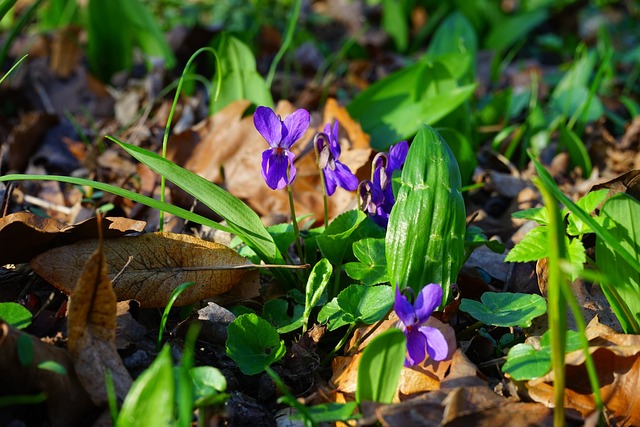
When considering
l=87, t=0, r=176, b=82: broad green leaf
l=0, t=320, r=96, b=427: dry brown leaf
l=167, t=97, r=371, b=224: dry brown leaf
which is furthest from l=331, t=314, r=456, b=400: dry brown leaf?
l=87, t=0, r=176, b=82: broad green leaf

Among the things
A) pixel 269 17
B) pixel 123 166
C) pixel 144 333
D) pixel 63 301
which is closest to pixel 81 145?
pixel 123 166

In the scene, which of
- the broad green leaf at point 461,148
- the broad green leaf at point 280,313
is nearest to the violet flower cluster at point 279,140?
the broad green leaf at point 280,313

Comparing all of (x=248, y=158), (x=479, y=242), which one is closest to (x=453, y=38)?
(x=248, y=158)

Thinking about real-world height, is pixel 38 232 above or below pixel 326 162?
below

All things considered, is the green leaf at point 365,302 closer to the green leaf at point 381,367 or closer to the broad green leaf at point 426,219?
the broad green leaf at point 426,219

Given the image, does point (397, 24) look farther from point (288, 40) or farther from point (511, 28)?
point (288, 40)
